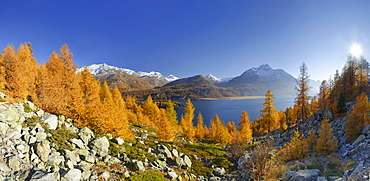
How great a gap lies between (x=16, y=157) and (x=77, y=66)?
78.3 ft

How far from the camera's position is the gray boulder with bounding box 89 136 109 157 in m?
9.70

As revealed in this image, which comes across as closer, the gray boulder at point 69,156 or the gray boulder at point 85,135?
the gray boulder at point 69,156

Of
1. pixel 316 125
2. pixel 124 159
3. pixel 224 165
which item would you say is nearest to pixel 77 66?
pixel 124 159

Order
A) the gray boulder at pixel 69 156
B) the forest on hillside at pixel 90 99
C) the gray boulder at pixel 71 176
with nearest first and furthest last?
the gray boulder at pixel 71 176
the gray boulder at pixel 69 156
the forest on hillside at pixel 90 99

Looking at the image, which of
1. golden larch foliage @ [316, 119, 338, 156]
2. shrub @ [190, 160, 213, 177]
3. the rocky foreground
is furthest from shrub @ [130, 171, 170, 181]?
golden larch foliage @ [316, 119, 338, 156]

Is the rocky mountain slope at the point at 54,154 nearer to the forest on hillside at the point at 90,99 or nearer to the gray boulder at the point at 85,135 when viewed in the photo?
the gray boulder at the point at 85,135

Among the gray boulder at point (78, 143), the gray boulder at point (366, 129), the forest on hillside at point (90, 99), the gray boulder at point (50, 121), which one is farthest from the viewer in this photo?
the gray boulder at point (366, 129)

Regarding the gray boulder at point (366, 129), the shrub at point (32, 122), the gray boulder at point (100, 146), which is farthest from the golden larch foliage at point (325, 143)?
the shrub at point (32, 122)

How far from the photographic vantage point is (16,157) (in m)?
5.72

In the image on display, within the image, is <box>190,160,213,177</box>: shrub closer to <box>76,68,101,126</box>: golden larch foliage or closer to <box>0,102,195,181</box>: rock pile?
<box>0,102,195,181</box>: rock pile

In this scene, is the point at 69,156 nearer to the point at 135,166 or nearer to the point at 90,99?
the point at 135,166

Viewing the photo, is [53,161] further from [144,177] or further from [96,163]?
[144,177]

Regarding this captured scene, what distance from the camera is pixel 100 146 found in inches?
400

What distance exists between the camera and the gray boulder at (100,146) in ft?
31.8
